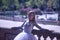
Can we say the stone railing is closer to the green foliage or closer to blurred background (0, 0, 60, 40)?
blurred background (0, 0, 60, 40)

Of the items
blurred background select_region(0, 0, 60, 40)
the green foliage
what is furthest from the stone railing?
the green foliage

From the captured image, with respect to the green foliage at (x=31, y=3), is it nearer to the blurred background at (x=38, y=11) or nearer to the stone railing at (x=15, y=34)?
the blurred background at (x=38, y=11)

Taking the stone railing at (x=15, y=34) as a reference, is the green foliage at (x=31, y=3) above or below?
above

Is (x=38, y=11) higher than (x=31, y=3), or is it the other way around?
(x=31, y=3)

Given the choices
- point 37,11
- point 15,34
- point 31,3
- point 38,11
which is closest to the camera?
point 15,34

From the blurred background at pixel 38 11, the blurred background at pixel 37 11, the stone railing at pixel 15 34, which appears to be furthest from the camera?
the blurred background at pixel 38 11

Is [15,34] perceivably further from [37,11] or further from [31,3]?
[31,3]

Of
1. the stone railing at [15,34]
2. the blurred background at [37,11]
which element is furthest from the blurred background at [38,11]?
the stone railing at [15,34]

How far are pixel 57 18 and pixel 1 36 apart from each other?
5.12 metres

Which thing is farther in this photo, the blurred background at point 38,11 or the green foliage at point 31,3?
the blurred background at point 38,11

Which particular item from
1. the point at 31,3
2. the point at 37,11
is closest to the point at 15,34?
the point at 37,11

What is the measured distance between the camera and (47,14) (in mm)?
6812

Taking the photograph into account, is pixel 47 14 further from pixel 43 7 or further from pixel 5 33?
pixel 5 33

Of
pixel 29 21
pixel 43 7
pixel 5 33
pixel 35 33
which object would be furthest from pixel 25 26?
pixel 43 7
